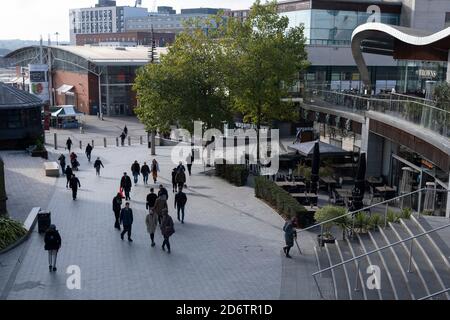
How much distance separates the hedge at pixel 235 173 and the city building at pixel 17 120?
15519mm

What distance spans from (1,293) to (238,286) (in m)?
5.54

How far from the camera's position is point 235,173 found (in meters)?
26.3

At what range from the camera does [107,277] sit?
576 inches

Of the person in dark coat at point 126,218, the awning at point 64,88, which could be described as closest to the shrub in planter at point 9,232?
the person in dark coat at point 126,218

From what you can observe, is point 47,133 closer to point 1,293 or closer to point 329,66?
point 329,66

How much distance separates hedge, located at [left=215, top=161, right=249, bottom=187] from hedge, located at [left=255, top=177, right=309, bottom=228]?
2303 millimetres

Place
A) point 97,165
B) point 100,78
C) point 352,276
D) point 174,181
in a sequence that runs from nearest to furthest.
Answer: point 352,276 → point 174,181 → point 97,165 → point 100,78

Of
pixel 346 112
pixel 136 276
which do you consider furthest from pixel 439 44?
pixel 136 276

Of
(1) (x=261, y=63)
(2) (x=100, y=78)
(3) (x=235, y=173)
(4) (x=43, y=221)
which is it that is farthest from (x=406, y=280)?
(2) (x=100, y=78)

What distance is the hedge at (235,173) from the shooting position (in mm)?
26109

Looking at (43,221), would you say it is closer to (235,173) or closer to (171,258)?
(171,258)

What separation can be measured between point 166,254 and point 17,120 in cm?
2408

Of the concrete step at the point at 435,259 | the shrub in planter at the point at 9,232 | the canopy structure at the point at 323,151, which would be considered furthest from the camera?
the canopy structure at the point at 323,151

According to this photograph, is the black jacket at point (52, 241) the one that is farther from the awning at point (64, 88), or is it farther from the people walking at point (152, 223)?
the awning at point (64, 88)
